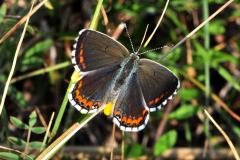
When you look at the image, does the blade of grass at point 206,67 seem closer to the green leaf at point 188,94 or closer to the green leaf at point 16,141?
the green leaf at point 188,94

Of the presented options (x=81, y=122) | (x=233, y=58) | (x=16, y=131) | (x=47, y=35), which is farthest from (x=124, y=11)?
(x=81, y=122)

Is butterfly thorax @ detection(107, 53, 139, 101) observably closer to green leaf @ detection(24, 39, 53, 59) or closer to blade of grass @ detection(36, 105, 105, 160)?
blade of grass @ detection(36, 105, 105, 160)

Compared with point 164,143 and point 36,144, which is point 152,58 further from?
Answer: point 36,144

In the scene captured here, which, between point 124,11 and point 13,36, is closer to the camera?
point 13,36

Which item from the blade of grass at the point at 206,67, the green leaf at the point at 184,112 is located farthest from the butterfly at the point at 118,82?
the green leaf at the point at 184,112

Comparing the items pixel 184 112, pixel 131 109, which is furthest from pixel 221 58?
pixel 131 109

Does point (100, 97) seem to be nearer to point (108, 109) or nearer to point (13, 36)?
point (108, 109)

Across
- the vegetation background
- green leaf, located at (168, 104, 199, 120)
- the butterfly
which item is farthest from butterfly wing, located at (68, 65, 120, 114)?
green leaf, located at (168, 104, 199, 120)
